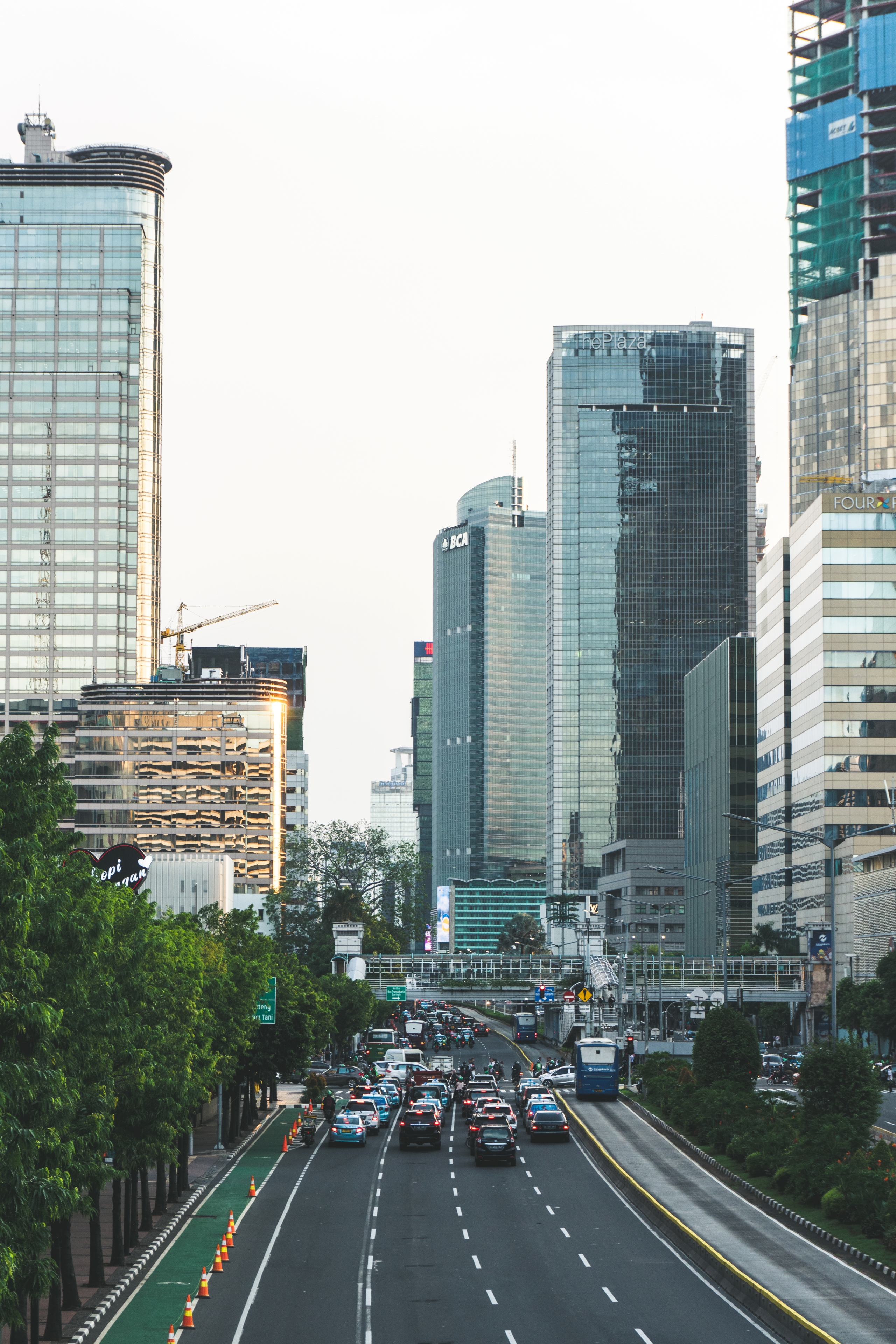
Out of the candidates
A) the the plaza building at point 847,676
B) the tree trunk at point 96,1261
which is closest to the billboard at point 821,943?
the tree trunk at point 96,1261

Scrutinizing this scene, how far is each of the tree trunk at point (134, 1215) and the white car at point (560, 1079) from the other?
55871mm

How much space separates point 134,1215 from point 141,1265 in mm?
4705

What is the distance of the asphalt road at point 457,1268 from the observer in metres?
34.9

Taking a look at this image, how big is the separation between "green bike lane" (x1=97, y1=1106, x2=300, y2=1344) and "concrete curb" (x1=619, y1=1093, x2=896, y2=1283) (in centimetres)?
1417

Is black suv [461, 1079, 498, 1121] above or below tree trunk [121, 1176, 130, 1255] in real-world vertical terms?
below

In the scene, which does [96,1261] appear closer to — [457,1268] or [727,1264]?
[457,1268]

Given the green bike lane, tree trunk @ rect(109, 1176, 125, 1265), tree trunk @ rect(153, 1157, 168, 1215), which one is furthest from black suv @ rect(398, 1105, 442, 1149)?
tree trunk @ rect(109, 1176, 125, 1265)

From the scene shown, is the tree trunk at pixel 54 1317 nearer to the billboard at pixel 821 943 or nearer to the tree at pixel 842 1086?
the tree at pixel 842 1086

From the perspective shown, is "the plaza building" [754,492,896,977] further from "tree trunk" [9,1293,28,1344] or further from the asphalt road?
"tree trunk" [9,1293,28,1344]

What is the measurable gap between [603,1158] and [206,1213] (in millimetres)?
16721

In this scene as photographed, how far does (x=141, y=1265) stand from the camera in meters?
42.6

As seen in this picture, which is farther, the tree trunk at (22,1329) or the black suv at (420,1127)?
the black suv at (420,1127)

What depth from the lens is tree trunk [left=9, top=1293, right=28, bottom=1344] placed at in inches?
992

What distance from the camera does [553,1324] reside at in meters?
34.9
